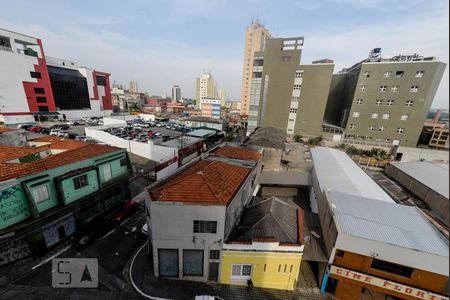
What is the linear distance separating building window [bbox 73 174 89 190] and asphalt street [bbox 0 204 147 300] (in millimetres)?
5578

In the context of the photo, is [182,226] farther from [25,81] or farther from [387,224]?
[25,81]

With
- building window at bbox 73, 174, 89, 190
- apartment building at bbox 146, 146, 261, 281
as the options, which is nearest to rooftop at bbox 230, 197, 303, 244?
apartment building at bbox 146, 146, 261, 281

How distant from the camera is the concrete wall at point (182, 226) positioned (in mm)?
12891

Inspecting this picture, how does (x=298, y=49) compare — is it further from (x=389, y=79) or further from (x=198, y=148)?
(x=198, y=148)

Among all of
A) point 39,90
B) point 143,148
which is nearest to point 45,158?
point 143,148

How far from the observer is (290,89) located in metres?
52.8

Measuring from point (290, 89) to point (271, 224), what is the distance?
46.6 m

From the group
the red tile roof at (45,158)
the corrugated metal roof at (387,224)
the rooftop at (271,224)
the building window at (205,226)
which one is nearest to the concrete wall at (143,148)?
the red tile roof at (45,158)

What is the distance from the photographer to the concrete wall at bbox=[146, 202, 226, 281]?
12891 mm

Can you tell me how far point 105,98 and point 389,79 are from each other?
345ft

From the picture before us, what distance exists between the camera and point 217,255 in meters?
14.1

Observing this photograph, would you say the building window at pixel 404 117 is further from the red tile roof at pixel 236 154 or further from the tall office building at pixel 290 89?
the red tile roof at pixel 236 154

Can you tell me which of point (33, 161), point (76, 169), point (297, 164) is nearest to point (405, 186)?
point (297, 164)

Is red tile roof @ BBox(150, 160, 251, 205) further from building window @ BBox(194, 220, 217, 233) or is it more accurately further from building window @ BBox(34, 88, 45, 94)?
building window @ BBox(34, 88, 45, 94)
